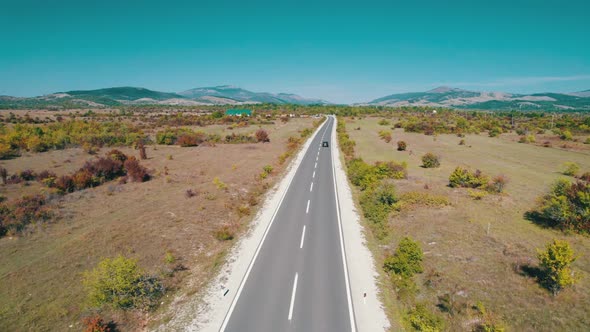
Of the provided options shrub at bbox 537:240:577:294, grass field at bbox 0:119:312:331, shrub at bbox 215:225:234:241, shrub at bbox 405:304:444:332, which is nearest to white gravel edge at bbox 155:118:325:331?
grass field at bbox 0:119:312:331

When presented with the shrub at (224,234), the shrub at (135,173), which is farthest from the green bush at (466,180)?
the shrub at (135,173)

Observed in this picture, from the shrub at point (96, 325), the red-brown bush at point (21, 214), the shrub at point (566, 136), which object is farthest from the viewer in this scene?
the shrub at point (566, 136)

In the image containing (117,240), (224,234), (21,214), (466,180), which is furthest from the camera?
(466,180)

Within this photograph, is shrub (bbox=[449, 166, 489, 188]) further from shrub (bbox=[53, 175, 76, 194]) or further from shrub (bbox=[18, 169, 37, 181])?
shrub (bbox=[18, 169, 37, 181])

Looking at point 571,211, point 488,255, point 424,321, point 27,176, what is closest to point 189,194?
point 27,176

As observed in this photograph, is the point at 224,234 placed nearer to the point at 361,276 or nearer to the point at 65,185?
the point at 361,276

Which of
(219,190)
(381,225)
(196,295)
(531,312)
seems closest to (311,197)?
(381,225)

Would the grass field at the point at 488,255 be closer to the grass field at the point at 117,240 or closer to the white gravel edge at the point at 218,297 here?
the white gravel edge at the point at 218,297
